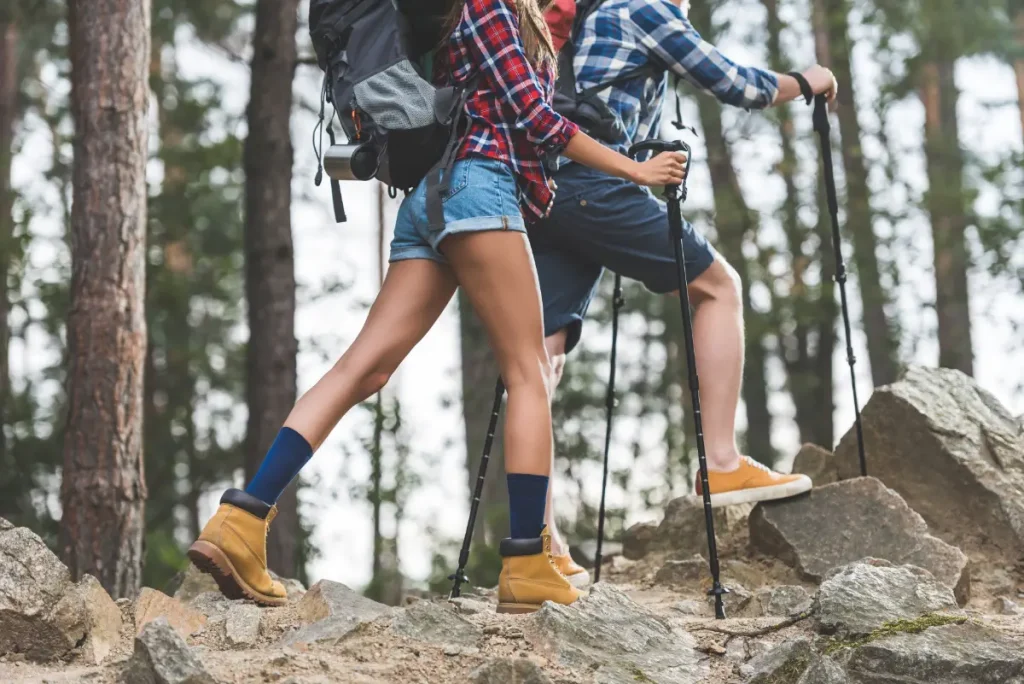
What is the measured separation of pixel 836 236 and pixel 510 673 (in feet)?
9.69

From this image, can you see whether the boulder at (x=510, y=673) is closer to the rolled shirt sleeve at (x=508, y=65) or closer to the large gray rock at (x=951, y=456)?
the rolled shirt sleeve at (x=508, y=65)

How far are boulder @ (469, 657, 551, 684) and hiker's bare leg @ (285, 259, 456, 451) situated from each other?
3.14ft

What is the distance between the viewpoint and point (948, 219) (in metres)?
15.9

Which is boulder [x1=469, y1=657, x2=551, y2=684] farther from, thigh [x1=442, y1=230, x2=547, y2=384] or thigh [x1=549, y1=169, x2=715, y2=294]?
thigh [x1=549, y1=169, x2=715, y2=294]

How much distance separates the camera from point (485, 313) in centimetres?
346

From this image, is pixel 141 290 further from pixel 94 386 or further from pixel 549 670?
pixel 549 670

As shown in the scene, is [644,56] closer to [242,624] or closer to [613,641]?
[613,641]

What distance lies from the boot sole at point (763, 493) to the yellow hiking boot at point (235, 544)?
6.03 feet

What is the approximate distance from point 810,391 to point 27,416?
11.1 meters

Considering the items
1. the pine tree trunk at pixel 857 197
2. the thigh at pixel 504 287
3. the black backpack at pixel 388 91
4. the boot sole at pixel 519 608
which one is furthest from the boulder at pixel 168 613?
the pine tree trunk at pixel 857 197

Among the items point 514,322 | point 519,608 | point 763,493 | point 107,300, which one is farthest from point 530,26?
point 107,300

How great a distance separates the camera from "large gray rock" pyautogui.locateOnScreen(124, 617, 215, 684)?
280 centimetres

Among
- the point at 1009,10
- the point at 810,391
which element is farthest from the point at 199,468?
the point at 1009,10

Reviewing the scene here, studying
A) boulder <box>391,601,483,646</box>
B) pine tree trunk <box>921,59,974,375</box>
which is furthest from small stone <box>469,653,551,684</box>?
pine tree trunk <box>921,59,974,375</box>
